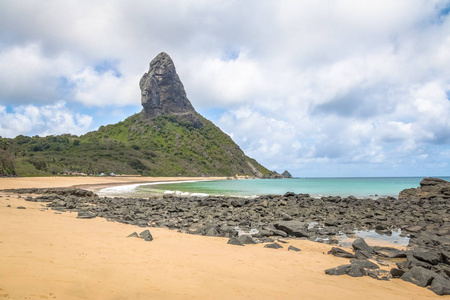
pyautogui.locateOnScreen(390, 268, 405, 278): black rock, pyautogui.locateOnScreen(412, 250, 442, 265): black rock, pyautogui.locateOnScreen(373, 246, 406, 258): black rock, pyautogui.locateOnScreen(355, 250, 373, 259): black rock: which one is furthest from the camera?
pyautogui.locateOnScreen(373, 246, 406, 258): black rock

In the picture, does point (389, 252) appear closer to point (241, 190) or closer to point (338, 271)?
point (338, 271)

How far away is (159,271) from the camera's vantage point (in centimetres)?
688

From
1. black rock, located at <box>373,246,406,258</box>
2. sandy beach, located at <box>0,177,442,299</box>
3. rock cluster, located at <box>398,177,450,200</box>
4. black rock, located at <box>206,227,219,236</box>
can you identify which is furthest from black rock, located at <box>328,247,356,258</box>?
rock cluster, located at <box>398,177,450,200</box>

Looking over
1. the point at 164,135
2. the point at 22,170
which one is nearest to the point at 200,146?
the point at 164,135

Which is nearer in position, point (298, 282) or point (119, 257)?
point (298, 282)

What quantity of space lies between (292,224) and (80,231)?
10.9m

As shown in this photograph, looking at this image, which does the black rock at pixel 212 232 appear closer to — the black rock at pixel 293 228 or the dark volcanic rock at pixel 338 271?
the black rock at pixel 293 228

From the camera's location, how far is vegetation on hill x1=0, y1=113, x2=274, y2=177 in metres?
80.2

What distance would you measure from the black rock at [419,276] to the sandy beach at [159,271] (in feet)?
0.86

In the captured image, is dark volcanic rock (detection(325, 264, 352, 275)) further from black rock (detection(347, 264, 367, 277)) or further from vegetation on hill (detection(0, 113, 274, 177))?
vegetation on hill (detection(0, 113, 274, 177))

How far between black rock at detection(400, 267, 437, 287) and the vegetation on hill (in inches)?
2818

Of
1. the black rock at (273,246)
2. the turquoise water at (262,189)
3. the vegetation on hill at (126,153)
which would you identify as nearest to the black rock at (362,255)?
the black rock at (273,246)

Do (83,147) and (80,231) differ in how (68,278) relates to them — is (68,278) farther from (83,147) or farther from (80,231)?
(83,147)

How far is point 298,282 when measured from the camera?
→ 696cm
